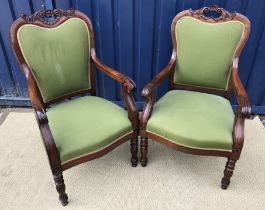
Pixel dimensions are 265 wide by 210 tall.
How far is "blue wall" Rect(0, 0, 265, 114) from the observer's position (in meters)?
1.83

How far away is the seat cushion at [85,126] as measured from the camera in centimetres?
136

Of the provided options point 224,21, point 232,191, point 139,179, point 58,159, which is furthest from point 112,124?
point 224,21

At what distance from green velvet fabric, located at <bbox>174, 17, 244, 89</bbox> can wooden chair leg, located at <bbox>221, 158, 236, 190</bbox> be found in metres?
0.53

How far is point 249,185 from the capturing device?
5.40 feet

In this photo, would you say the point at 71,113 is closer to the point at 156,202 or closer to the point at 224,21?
the point at 156,202

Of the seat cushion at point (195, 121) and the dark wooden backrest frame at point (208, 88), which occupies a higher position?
the dark wooden backrest frame at point (208, 88)

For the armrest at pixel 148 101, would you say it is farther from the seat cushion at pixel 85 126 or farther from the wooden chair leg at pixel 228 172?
the wooden chair leg at pixel 228 172

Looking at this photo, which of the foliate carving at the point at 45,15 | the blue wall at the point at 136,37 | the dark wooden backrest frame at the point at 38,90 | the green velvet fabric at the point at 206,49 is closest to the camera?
the dark wooden backrest frame at the point at 38,90

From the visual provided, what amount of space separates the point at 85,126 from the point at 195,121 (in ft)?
2.12

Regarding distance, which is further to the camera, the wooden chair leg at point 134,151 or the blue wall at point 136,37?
the blue wall at point 136,37

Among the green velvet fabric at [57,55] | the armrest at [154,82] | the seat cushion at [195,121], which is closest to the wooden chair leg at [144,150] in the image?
the seat cushion at [195,121]

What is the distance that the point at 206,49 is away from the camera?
65.6 inches

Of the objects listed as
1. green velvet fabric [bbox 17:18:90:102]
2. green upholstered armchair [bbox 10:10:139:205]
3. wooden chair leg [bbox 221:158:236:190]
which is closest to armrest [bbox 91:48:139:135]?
green upholstered armchair [bbox 10:10:139:205]

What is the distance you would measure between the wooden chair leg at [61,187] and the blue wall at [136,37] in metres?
1.03
